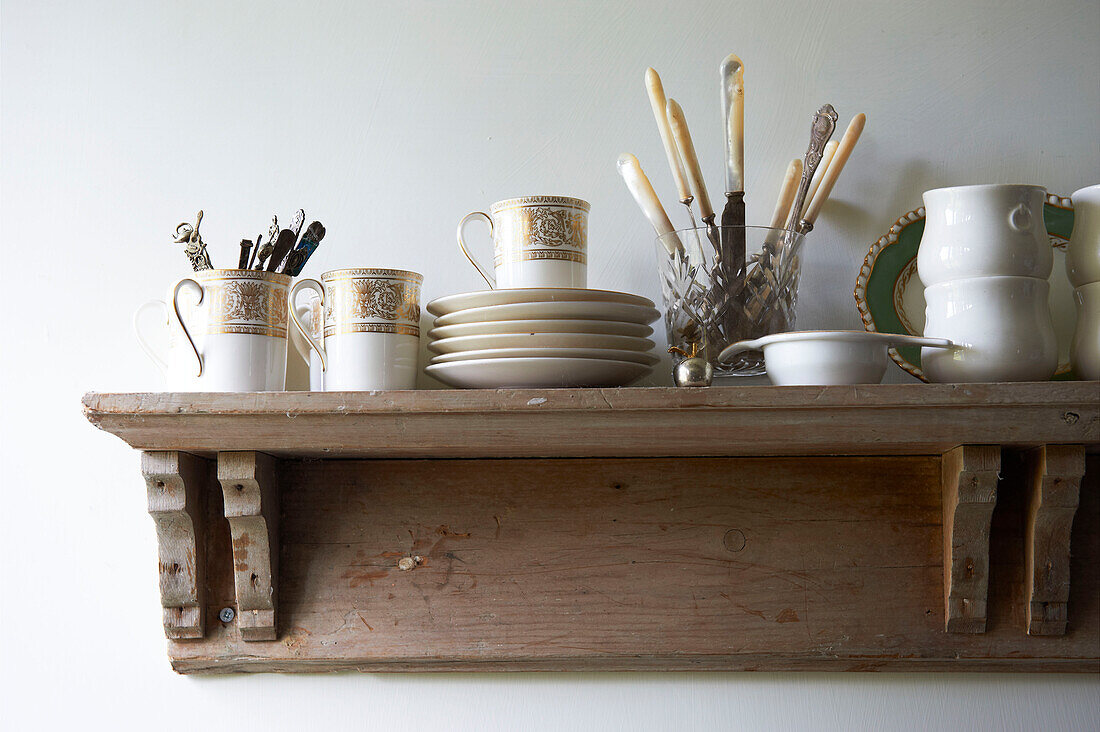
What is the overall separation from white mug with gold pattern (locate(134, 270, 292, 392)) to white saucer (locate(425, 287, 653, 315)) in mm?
155

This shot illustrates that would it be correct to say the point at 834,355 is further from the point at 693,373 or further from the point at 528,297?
the point at 528,297

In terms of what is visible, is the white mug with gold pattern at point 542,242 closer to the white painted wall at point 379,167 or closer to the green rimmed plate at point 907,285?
the white painted wall at point 379,167

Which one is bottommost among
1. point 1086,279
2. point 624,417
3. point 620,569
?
point 620,569

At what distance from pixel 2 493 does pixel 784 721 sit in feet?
2.76

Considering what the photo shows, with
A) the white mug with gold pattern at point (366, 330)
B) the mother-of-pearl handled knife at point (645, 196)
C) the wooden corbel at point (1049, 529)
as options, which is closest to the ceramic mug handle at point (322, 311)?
the white mug with gold pattern at point (366, 330)

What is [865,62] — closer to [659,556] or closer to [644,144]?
[644,144]

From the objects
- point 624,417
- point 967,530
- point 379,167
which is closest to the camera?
point 624,417

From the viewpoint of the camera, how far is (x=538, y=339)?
789 mm

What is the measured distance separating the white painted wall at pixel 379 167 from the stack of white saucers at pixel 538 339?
16 cm

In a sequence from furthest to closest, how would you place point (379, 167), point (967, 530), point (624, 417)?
1. point (379, 167)
2. point (967, 530)
3. point (624, 417)

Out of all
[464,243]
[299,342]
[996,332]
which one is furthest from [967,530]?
[299,342]

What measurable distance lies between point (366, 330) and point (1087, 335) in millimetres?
632

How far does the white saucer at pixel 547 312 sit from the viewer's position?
798mm

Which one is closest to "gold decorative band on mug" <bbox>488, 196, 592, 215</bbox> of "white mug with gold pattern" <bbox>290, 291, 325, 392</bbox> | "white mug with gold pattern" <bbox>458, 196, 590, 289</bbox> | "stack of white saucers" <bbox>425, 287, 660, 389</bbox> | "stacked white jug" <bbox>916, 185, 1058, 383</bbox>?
"white mug with gold pattern" <bbox>458, 196, 590, 289</bbox>
